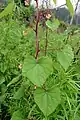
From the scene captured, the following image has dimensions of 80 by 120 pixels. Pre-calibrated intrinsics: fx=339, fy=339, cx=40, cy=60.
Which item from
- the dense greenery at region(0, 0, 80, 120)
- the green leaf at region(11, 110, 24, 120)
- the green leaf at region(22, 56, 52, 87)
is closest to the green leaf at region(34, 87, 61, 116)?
the dense greenery at region(0, 0, 80, 120)

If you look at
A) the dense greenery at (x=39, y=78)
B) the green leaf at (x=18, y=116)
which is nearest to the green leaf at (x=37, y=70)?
the dense greenery at (x=39, y=78)

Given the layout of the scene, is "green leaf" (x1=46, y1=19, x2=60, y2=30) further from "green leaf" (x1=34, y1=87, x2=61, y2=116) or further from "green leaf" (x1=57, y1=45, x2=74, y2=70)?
"green leaf" (x1=34, y1=87, x2=61, y2=116)

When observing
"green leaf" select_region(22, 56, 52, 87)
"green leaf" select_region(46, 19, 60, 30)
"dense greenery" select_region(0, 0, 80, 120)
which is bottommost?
"dense greenery" select_region(0, 0, 80, 120)

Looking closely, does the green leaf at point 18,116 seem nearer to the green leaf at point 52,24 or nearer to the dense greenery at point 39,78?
the dense greenery at point 39,78

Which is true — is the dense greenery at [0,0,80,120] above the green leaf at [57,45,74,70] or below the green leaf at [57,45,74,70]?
below

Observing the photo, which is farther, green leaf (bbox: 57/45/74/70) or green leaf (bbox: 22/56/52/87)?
green leaf (bbox: 57/45/74/70)

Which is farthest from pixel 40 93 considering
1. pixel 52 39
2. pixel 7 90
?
pixel 52 39

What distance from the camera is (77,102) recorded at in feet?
5.95

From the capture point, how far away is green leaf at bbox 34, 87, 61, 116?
4.70 feet

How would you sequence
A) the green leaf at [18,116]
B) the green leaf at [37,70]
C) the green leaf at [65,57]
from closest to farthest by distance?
the green leaf at [37,70] → the green leaf at [65,57] → the green leaf at [18,116]

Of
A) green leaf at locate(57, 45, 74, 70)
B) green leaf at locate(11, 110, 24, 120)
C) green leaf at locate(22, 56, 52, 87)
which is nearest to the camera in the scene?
green leaf at locate(22, 56, 52, 87)

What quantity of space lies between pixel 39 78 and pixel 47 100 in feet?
0.41

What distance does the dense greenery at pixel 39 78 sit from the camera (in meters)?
1.43

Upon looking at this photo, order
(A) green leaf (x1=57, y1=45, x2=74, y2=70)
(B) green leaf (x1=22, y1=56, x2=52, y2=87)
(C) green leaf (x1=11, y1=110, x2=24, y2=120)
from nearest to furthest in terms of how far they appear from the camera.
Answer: (B) green leaf (x1=22, y1=56, x2=52, y2=87), (A) green leaf (x1=57, y1=45, x2=74, y2=70), (C) green leaf (x1=11, y1=110, x2=24, y2=120)
